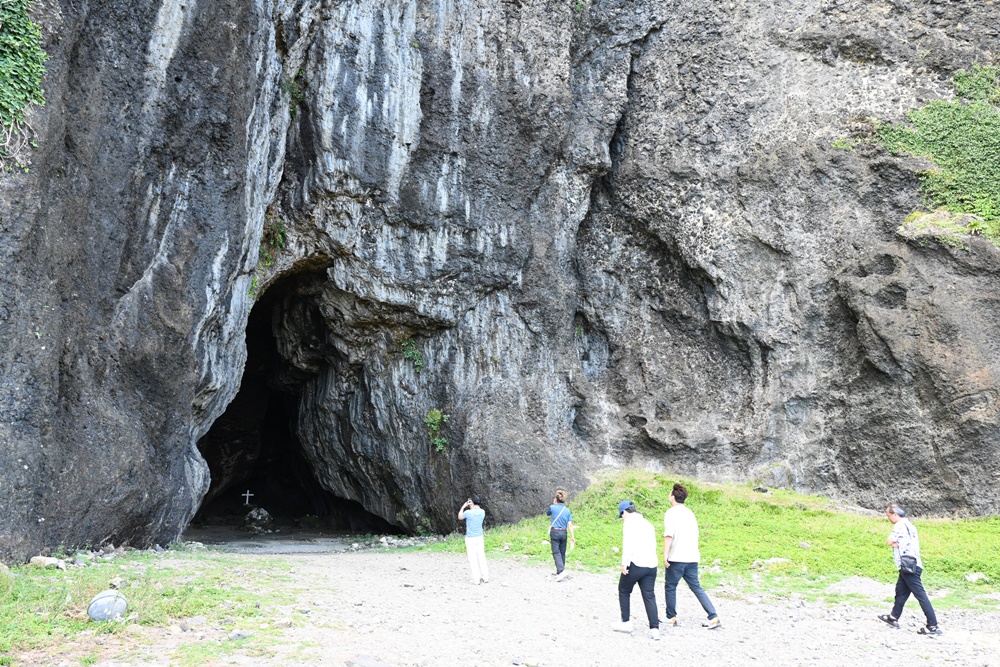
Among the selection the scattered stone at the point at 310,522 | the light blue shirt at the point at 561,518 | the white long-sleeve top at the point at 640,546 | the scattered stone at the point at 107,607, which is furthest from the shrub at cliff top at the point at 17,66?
the scattered stone at the point at 310,522

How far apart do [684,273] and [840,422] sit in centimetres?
530

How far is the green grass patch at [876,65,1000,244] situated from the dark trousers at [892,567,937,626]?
1227 centimetres

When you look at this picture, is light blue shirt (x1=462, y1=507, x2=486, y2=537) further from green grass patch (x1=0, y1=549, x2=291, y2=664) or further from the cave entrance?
the cave entrance

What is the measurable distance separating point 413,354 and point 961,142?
14.2 m

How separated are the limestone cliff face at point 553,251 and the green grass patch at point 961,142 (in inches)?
18.0

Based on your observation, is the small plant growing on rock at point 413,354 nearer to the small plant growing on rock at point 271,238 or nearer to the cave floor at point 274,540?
the small plant growing on rock at point 271,238

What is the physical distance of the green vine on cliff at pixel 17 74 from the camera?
10.4m

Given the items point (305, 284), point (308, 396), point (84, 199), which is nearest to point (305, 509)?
point (308, 396)

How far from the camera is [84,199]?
39.4ft

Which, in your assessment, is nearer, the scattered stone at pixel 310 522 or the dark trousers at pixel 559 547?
the dark trousers at pixel 559 547

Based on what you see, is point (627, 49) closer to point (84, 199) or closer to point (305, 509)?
point (84, 199)

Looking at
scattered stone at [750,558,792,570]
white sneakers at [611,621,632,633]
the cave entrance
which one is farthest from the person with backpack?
the cave entrance

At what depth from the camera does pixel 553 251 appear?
19.9 metres

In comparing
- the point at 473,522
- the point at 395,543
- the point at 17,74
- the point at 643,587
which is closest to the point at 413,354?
the point at 395,543
